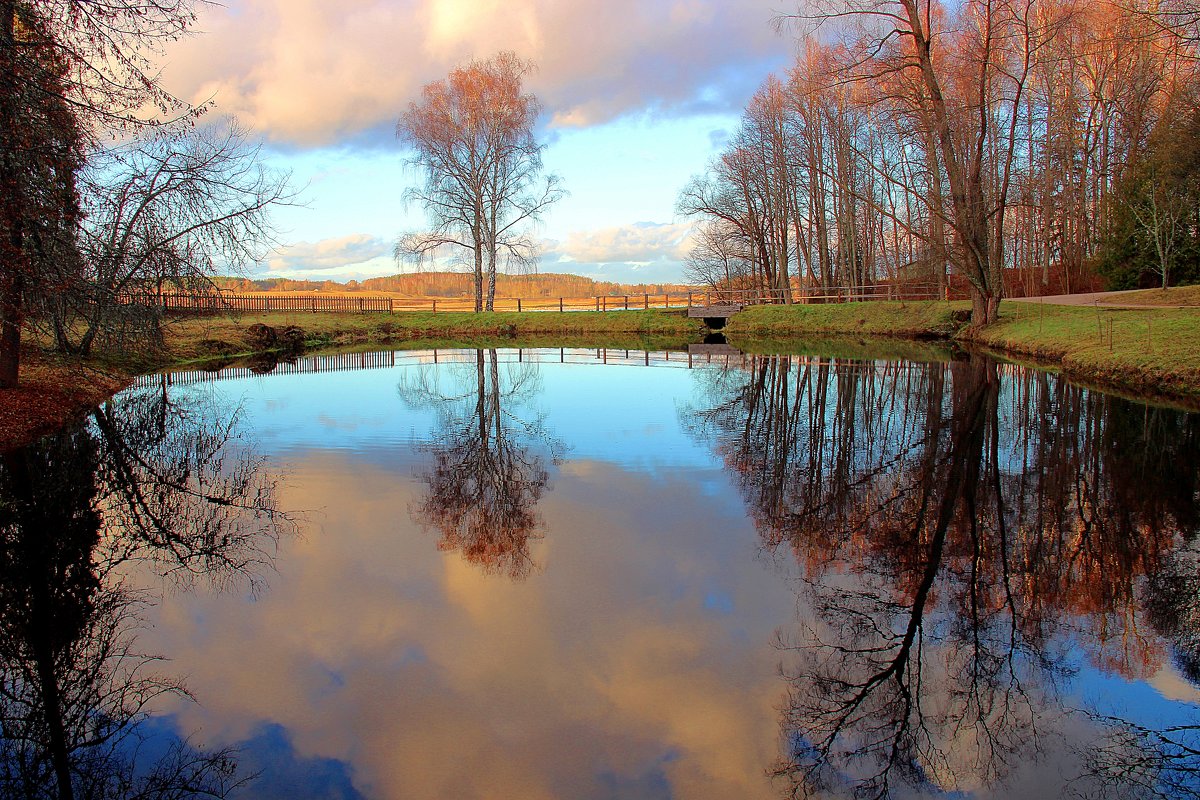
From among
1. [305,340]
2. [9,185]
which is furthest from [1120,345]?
[305,340]

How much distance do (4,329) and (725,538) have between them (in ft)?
39.9

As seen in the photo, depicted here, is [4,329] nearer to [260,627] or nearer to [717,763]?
[260,627]

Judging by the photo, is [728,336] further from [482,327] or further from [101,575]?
[101,575]

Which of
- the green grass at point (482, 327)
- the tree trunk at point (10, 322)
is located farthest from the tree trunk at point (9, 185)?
the green grass at point (482, 327)

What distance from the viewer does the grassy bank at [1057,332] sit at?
14969mm

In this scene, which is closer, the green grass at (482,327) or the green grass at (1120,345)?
the green grass at (1120,345)

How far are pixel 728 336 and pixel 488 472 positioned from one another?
29.8m

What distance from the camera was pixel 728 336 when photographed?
3784cm

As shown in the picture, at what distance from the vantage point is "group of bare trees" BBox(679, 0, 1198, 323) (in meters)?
23.6

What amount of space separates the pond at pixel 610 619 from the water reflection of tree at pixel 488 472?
2.7 inches

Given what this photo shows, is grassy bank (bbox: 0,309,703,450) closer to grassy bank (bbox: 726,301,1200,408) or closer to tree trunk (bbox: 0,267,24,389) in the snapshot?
tree trunk (bbox: 0,267,24,389)

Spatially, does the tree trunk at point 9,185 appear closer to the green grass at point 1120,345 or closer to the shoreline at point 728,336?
the shoreline at point 728,336

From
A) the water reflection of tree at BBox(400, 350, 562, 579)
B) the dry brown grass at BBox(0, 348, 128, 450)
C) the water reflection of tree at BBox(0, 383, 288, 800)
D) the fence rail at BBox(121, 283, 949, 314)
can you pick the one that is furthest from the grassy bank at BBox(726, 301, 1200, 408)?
the dry brown grass at BBox(0, 348, 128, 450)

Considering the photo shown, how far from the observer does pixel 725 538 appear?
657 cm
